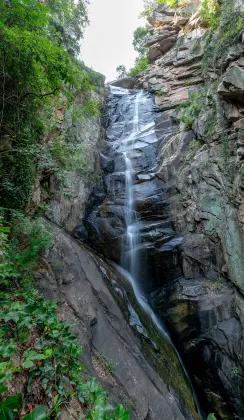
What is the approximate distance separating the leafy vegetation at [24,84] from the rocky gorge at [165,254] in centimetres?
151

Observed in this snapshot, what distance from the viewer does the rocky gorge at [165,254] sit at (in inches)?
221

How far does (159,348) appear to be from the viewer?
22.4 ft

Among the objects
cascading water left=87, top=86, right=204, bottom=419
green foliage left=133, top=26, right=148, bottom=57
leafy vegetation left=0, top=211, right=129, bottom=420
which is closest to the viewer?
leafy vegetation left=0, top=211, right=129, bottom=420

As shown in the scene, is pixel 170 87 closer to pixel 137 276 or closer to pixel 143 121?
pixel 143 121

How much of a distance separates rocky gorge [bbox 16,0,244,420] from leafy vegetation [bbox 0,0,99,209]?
4.96ft

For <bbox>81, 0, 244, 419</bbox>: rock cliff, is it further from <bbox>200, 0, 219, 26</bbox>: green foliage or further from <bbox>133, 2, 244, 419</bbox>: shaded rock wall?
<bbox>200, 0, 219, 26</bbox>: green foliage

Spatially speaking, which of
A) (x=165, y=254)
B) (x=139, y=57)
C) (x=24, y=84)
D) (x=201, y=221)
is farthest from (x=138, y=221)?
(x=139, y=57)

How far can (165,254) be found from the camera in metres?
9.31

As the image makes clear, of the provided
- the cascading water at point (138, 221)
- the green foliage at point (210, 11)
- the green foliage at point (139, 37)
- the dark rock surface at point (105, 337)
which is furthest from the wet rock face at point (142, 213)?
the green foliage at point (139, 37)

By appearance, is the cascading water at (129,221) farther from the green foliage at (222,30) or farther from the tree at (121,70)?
the tree at (121,70)

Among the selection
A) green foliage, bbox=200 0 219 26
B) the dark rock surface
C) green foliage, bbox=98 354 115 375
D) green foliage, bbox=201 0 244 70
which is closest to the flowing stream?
the dark rock surface

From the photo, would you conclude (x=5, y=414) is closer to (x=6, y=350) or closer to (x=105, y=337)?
(x=6, y=350)

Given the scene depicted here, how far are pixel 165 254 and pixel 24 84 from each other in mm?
7521

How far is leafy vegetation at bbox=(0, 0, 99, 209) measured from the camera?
3.95 metres
